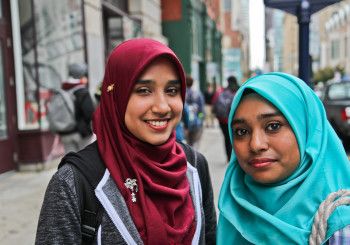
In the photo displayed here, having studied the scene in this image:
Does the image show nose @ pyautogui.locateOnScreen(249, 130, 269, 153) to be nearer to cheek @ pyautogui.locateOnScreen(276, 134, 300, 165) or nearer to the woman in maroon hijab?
cheek @ pyautogui.locateOnScreen(276, 134, 300, 165)

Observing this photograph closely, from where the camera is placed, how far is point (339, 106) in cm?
974

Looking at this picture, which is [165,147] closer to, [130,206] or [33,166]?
[130,206]

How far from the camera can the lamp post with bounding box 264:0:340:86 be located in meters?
3.42

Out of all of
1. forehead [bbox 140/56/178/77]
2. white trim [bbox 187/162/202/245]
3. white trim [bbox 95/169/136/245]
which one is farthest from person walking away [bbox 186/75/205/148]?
white trim [bbox 95/169/136/245]

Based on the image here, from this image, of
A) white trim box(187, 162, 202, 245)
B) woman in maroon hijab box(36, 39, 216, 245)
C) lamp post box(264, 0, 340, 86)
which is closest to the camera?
woman in maroon hijab box(36, 39, 216, 245)

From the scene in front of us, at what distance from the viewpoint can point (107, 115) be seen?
5.44 feet

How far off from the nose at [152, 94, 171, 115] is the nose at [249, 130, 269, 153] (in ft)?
1.15

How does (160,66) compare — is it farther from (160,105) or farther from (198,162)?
(198,162)

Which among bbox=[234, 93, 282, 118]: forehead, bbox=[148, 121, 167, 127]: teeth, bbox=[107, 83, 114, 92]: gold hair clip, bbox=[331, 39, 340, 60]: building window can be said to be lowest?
bbox=[148, 121, 167, 127]: teeth

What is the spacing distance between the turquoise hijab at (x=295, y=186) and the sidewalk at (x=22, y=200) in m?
3.21

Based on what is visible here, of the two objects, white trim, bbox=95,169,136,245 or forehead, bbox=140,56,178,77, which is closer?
white trim, bbox=95,169,136,245

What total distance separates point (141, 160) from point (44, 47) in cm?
686

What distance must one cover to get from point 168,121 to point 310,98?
1.81 feet

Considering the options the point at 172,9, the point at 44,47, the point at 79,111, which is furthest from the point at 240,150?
the point at 172,9
